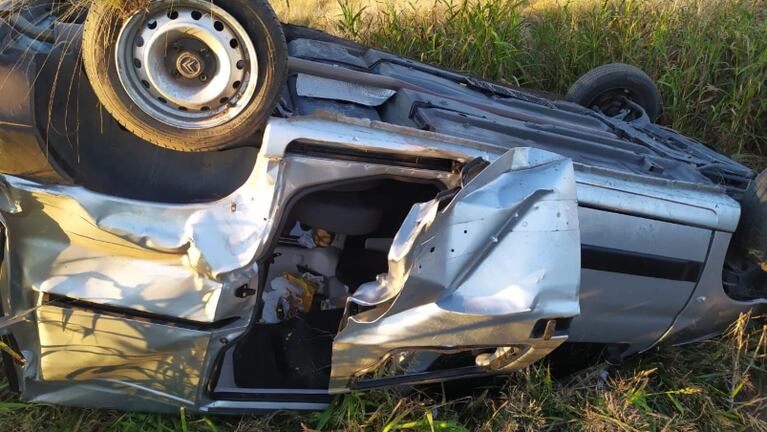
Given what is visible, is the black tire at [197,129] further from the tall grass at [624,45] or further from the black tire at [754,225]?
the tall grass at [624,45]

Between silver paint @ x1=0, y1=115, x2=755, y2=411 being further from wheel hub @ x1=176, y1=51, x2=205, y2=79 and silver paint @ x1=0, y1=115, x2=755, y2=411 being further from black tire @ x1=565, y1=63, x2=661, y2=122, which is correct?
black tire @ x1=565, y1=63, x2=661, y2=122

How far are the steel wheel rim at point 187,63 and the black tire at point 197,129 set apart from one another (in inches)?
0.6

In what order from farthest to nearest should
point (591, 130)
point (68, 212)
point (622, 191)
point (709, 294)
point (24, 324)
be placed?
point (591, 130)
point (709, 294)
point (622, 191)
point (24, 324)
point (68, 212)

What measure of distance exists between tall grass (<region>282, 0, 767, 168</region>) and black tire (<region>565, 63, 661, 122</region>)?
410 mm

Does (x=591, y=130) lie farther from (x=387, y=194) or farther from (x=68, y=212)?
(x=68, y=212)

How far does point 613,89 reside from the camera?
383 cm

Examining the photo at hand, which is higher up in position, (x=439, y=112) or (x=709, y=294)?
(x=439, y=112)

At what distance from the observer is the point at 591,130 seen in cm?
291

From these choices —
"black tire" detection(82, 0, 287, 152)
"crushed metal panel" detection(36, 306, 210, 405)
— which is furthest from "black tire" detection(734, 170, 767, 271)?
"crushed metal panel" detection(36, 306, 210, 405)

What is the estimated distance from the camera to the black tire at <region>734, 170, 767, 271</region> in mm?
2328

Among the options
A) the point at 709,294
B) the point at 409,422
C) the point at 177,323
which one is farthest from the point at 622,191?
the point at 177,323

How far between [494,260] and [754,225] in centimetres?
127

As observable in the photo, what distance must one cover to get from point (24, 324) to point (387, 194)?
1245mm

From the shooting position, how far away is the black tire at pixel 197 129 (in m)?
1.63
